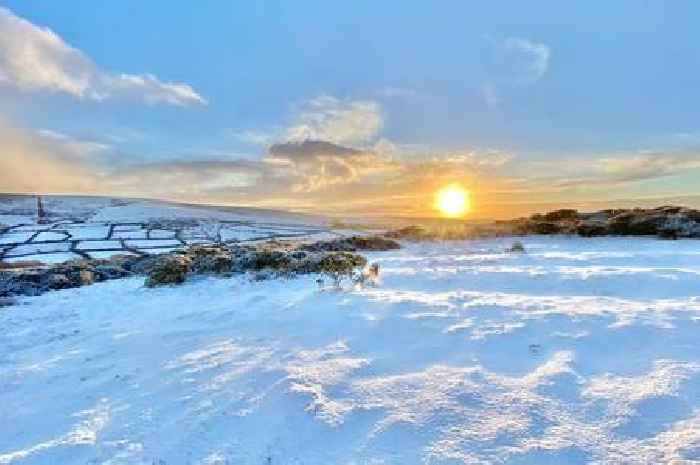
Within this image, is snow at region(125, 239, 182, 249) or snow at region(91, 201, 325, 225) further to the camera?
snow at region(91, 201, 325, 225)

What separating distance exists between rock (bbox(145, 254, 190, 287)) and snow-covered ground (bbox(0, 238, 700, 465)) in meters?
2.84

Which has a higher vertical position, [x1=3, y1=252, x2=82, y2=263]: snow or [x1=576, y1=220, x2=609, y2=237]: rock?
[x1=576, y1=220, x2=609, y2=237]: rock

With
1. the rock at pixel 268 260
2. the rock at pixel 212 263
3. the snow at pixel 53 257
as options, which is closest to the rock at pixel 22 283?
the rock at pixel 212 263

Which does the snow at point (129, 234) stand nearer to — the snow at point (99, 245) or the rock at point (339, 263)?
the snow at point (99, 245)

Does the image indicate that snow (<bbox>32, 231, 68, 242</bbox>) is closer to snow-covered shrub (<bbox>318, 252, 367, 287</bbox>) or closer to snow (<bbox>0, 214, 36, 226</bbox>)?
snow (<bbox>0, 214, 36, 226</bbox>)

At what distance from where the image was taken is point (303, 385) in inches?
278

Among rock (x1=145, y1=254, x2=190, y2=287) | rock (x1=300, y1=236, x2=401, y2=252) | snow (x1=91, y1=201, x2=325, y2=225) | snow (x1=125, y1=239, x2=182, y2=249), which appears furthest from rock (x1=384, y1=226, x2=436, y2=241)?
snow (x1=91, y1=201, x2=325, y2=225)

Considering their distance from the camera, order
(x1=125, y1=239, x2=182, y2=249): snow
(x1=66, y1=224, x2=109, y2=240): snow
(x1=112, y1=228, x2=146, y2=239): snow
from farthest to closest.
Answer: (x1=66, y1=224, x2=109, y2=240): snow < (x1=112, y1=228, x2=146, y2=239): snow < (x1=125, y1=239, x2=182, y2=249): snow

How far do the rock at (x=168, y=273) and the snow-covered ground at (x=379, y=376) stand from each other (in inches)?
112

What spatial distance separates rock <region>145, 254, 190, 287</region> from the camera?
15820mm

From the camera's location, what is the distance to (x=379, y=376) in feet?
23.9

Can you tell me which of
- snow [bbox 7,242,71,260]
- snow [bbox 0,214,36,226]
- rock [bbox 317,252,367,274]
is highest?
snow [bbox 0,214,36,226]

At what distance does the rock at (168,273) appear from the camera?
1582cm

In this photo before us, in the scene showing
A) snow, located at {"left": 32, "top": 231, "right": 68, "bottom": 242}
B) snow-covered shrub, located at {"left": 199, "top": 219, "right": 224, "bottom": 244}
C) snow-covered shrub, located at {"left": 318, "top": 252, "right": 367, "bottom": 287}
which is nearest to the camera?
snow-covered shrub, located at {"left": 318, "top": 252, "right": 367, "bottom": 287}
